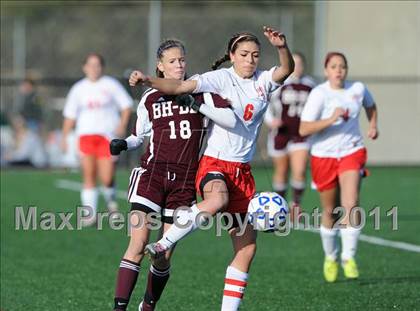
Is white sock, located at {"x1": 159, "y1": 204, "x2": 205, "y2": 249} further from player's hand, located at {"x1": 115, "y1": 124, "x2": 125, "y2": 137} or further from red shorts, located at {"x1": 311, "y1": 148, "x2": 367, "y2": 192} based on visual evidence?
player's hand, located at {"x1": 115, "y1": 124, "x2": 125, "y2": 137}

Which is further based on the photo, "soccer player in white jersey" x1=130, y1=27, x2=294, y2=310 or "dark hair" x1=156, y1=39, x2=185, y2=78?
"dark hair" x1=156, y1=39, x2=185, y2=78

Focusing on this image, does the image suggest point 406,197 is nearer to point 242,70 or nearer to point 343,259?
point 343,259

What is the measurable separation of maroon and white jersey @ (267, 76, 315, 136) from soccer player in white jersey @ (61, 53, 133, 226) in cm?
228

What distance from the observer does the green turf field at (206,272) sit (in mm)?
8336

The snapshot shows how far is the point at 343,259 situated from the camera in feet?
31.3

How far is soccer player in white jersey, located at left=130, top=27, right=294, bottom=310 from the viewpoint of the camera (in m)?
6.87

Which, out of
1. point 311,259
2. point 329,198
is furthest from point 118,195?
point 329,198

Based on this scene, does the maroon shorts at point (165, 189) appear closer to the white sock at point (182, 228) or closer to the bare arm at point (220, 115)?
the white sock at point (182, 228)

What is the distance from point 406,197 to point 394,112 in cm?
619

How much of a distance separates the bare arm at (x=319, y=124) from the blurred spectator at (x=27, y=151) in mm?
15008

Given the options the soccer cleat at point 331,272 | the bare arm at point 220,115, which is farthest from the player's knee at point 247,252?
the soccer cleat at point 331,272

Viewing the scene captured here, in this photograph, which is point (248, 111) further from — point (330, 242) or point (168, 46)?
point (330, 242)

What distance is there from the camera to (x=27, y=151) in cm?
2391

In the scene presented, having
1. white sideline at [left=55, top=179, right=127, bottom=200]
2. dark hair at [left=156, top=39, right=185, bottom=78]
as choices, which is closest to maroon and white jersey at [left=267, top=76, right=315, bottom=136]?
white sideline at [left=55, top=179, right=127, bottom=200]
